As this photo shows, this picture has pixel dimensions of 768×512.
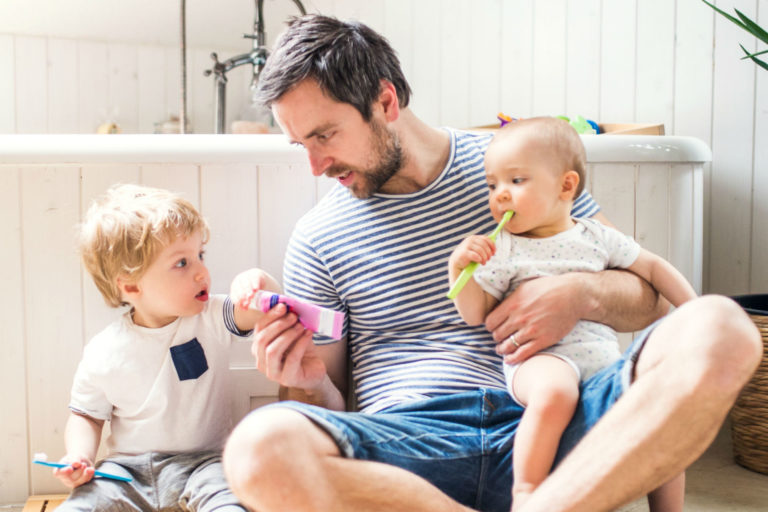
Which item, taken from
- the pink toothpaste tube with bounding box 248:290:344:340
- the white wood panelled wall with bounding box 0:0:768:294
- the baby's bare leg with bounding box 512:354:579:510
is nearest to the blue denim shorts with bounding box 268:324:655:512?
the baby's bare leg with bounding box 512:354:579:510

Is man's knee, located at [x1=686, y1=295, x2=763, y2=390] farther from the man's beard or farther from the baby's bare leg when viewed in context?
the man's beard

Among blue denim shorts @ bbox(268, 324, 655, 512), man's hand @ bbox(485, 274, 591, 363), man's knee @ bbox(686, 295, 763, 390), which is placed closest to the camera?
man's knee @ bbox(686, 295, 763, 390)

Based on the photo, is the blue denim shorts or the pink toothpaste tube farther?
the pink toothpaste tube

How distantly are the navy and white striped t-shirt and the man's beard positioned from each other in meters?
0.04

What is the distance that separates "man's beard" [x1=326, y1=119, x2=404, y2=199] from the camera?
1.15m

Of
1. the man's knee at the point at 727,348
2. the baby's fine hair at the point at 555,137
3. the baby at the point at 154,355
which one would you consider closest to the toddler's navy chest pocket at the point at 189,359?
the baby at the point at 154,355

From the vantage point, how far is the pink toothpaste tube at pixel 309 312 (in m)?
1.05

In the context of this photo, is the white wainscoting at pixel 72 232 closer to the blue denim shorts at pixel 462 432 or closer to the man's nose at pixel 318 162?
the man's nose at pixel 318 162

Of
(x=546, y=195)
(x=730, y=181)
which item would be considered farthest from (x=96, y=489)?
(x=730, y=181)

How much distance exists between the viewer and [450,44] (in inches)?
97.8

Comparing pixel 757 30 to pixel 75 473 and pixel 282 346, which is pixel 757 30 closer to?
pixel 282 346

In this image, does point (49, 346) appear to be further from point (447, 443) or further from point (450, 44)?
point (450, 44)

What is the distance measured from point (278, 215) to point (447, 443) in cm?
56

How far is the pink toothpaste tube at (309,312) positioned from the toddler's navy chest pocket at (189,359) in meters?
0.21
